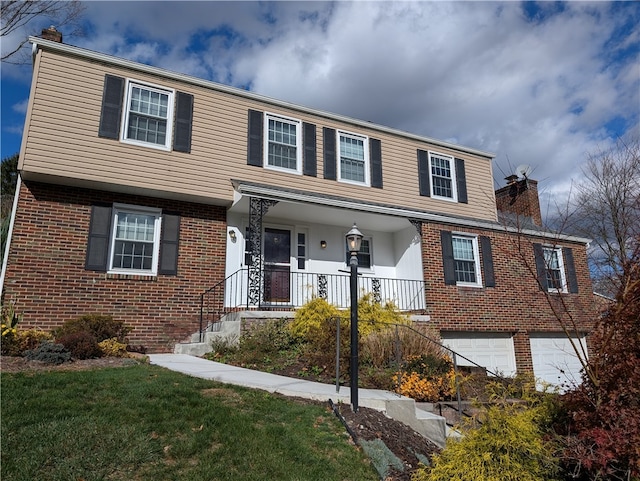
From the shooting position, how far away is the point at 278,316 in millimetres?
9734

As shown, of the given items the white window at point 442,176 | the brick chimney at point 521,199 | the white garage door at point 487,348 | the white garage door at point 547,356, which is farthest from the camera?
the brick chimney at point 521,199

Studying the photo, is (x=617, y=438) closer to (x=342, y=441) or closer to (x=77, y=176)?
(x=342, y=441)

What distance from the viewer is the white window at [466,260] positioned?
1306 cm

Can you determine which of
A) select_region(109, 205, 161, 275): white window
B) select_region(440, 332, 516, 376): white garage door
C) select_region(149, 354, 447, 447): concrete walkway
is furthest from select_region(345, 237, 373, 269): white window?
select_region(149, 354, 447, 447): concrete walkway

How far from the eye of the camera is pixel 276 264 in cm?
1187

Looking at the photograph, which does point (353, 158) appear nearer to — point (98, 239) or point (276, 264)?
point (276, 264)

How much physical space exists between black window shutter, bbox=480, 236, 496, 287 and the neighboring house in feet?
0.16

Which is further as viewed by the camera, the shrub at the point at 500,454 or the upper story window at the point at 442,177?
the upper story window at the point at 442,177

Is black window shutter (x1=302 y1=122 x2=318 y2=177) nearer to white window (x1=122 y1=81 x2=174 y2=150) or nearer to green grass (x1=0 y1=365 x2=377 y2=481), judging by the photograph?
white window (x1=122 y1=81 x2=174 y2=150)

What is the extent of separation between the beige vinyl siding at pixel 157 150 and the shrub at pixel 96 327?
3.02 meters

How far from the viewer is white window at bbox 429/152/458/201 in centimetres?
1470

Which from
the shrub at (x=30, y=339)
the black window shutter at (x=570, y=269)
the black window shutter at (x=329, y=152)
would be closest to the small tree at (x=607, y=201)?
the black window shutter at (x=570, y=269)

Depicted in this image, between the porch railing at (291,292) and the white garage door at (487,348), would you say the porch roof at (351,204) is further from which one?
the white garage door at (487,348)

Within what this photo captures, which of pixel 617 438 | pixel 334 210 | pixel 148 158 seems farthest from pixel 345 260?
pixel 617 438
